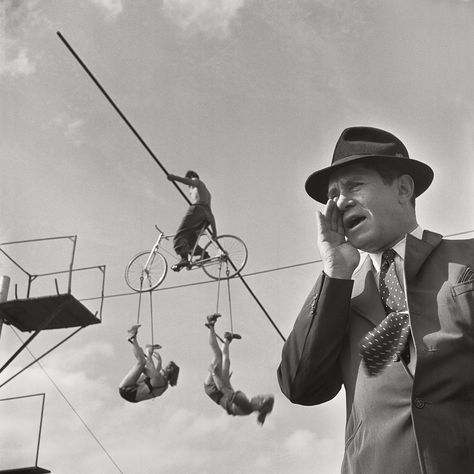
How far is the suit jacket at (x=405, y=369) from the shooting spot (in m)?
2.33

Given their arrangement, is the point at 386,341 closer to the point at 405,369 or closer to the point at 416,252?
the point at 405,369

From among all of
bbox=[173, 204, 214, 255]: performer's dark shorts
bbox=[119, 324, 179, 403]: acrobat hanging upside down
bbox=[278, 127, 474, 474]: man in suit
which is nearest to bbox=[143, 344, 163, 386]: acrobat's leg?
bbox=[119, 324, 179, 403]: acrobat hanging upside down

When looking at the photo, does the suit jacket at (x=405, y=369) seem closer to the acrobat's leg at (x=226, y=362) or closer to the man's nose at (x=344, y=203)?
the man's nose at (x=344, y=203)

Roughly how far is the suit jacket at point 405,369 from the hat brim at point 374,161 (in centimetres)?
32

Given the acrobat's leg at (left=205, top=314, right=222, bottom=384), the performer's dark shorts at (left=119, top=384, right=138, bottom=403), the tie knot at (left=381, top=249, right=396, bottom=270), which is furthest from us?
the performer's dark shorts at (left=119, top=384, right=138, bottom=403)

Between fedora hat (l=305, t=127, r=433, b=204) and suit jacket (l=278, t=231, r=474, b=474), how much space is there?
33 centimetres

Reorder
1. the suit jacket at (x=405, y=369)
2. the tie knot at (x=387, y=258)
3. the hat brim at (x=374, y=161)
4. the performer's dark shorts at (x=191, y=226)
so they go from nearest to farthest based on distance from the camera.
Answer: the suit jacket at (x=405, y=369) < the tie knot at (x=387, y=258) < the hat brim at (x=374, y=161) < the performer's dark shorts at (x=191, y=226)

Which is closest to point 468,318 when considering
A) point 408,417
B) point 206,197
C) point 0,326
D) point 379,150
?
point 408,417

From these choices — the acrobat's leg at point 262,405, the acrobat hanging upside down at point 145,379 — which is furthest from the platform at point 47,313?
the acrobat's leg at point 262,405

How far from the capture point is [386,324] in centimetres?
258

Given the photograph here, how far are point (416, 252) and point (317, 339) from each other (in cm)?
47

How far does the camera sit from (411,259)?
8.86 feet

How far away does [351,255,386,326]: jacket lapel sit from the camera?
2.73 metres

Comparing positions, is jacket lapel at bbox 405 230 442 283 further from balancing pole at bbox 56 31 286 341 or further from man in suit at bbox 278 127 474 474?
balancing pole at bbox 56 31 286 341
